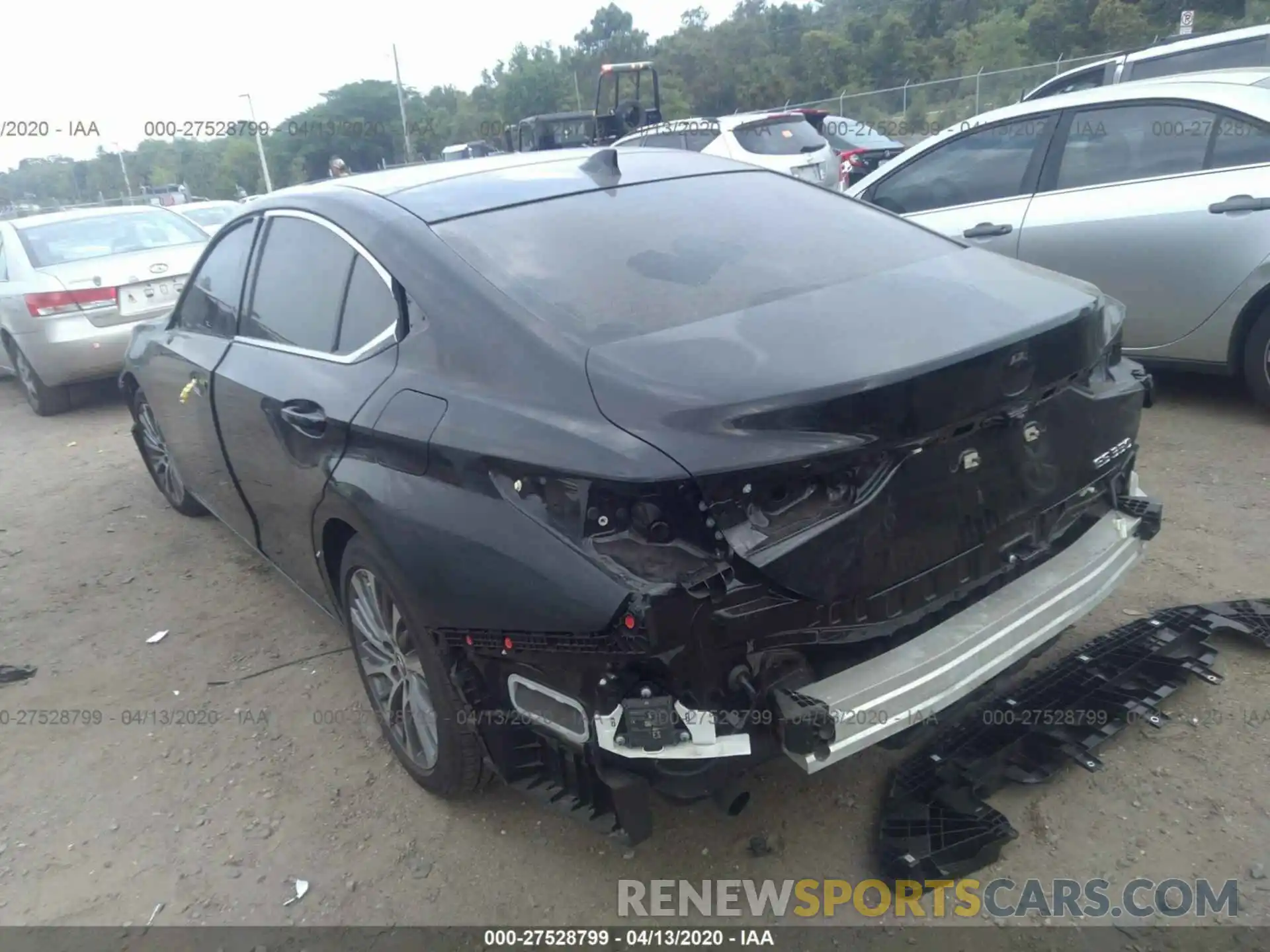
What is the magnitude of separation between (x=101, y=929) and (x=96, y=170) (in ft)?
211

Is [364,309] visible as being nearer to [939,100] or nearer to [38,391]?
[38,391]

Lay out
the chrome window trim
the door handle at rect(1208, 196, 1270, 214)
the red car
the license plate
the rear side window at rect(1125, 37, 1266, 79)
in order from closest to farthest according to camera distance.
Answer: the chrome window trim < the door handle at rect(1208, 196, 1270, 214) < the rear side window at rect(1125, 37, 1266, 79) < the license plate < the red car

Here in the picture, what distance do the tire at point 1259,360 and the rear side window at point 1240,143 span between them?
2.34 feet

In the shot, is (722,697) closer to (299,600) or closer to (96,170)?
(299,600)

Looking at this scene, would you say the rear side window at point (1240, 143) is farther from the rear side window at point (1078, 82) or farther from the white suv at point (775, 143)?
the white suv at point (775, 143)

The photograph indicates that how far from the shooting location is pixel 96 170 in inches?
2228

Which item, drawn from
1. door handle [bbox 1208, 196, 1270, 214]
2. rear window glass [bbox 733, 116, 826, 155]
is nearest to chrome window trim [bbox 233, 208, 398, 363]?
door handle [bbox 1208, 196, 1270, 214]

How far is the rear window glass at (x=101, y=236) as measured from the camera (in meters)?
8.08

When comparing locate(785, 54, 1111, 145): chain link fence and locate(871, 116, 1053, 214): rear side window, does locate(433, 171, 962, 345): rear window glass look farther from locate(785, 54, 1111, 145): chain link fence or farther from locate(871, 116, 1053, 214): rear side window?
locate(785, 54, 1111, 145): chain link fence

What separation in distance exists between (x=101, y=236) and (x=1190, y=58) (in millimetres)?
9371

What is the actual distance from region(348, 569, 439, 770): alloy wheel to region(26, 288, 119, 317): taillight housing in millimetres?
5944

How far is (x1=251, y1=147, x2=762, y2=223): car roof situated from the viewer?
116 inches

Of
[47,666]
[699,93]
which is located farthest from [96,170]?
[47,666]

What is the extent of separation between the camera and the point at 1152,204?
4.77 metres
